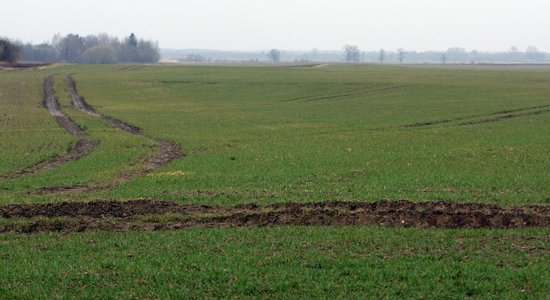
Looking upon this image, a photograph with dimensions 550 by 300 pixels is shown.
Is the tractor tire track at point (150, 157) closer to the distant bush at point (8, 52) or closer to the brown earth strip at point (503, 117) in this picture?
the brown earth strip at point (503, 117)

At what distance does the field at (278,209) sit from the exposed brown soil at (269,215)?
0.07m

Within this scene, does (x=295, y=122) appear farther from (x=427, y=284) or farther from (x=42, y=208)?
(x=427, y=284)

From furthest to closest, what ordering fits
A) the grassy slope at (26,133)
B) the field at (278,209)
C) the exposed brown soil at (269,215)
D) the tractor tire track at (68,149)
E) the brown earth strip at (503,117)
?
the brown earth strip at (503,117), the grassy slope at (26,133), the tractor tire track at (68,149), the exposed brown soil at (269,215), the field at (278,209)

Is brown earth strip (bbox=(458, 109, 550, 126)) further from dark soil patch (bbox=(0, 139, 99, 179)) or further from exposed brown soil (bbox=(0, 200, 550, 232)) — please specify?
exposed brown soil (bbox=(0, 200, 550, 232))

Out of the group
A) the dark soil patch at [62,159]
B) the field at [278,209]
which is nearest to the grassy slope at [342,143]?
the field at [278,209]

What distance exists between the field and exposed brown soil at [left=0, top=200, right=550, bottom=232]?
7 centimetres

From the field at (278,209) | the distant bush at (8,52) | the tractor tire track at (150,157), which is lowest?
the tractor tire track at (150,157)

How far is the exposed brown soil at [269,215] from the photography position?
1605cm

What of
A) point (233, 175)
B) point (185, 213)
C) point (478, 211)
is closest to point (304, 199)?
point (185, 213)

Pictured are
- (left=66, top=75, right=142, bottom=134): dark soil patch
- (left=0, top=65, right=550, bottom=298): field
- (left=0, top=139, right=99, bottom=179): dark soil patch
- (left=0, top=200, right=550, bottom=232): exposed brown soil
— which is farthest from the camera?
(left=66, top=75, right=142, bottom=134): dark soil patch

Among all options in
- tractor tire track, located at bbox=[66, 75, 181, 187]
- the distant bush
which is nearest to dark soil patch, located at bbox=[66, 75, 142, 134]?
tractor tire track, located at bbox=[66, 75, 181, 187]

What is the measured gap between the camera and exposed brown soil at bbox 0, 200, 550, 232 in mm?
16047

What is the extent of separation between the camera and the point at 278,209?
58.8ft

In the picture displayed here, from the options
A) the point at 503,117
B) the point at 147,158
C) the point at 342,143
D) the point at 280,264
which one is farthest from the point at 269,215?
the point at 503,117
